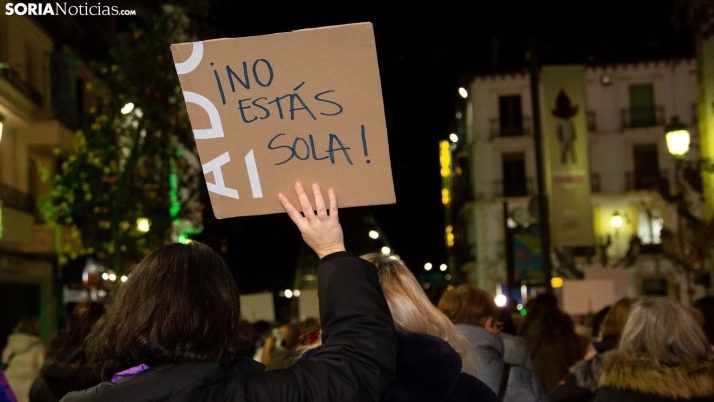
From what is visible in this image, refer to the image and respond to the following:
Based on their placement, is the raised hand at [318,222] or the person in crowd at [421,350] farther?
the person in crowd at [421,350]

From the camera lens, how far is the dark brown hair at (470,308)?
4980 millimetres

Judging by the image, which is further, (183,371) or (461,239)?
(461,239)

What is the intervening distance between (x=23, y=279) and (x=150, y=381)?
2663cm

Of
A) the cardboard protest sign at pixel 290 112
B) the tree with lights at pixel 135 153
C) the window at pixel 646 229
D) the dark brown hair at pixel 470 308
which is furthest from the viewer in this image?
the window at pixel 646 229

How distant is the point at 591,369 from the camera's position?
6.22 metres

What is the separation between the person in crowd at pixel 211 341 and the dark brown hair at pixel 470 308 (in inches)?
99.7

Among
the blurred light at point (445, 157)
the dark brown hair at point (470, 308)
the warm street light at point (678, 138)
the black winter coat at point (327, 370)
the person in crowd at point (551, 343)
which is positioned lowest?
the person in crowd at point (551, 343)

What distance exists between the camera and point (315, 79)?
2.76 metres

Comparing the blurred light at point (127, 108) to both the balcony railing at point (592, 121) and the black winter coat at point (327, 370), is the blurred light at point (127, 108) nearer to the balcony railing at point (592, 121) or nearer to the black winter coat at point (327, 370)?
the black winter coat at point (327, 370)

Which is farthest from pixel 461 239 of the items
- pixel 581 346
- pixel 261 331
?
pixel 581 346

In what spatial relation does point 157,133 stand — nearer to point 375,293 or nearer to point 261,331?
point 261,331

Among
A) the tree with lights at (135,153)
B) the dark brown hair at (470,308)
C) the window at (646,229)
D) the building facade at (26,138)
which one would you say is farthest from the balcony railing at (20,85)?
the window at (646,229)

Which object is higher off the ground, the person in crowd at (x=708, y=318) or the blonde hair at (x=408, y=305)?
the blonde hair at (x=408, y=305)

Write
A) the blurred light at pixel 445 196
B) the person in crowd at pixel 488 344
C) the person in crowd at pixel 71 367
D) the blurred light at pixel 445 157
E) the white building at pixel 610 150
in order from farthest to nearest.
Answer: the blurred light at pixel 445 196
the blurred light at pixel 445 157
the white building at pixel 610 150
the person in crowd at pixel 71 367
the person in crowd at pixel 488 344
